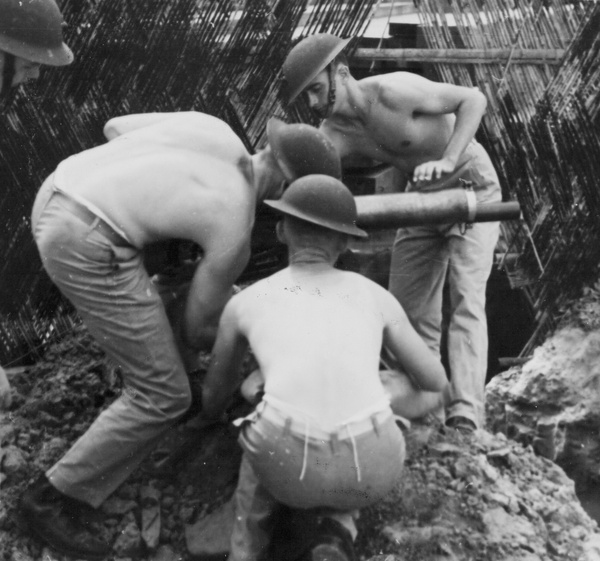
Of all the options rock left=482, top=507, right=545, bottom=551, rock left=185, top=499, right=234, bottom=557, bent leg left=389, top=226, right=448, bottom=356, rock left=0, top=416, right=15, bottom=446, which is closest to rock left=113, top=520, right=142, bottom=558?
rock left=185, top=499, right=234, bottom=557

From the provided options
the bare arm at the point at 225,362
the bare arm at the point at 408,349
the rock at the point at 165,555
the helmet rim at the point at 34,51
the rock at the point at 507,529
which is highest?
the helmet rim at the point at 34,51

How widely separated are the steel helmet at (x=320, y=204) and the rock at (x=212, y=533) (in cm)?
135

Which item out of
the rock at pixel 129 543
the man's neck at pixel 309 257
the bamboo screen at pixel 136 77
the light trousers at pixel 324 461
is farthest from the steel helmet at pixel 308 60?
the rock at pixel 129 543

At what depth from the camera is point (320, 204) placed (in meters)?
4.07

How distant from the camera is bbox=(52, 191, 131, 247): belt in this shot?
4.31 metres

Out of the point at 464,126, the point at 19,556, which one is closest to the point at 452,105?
the point at 464,126

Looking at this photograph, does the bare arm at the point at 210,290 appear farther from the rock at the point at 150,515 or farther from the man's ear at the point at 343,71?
the man's ear at the point at 343,71

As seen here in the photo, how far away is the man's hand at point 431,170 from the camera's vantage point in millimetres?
5074

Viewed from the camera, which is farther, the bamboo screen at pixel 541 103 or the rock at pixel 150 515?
the bamboo screen at pixel 541 103

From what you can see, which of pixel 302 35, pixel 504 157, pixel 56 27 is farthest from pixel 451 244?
pixel 56 27

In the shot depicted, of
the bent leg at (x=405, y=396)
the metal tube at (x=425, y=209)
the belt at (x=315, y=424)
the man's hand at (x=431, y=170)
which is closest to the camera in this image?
the belt at (x=315, y=424)

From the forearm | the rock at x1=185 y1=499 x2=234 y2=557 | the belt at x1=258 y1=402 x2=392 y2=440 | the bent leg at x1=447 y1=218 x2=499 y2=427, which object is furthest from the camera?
the bent leg at x1=447 y1=218 x2=499 y2=427

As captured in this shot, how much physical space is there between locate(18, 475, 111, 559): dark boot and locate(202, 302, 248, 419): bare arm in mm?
709

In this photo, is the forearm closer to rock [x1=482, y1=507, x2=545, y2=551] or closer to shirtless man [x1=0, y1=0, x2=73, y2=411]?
rock [x1=482, y1=507, x2=545, y2=551]
